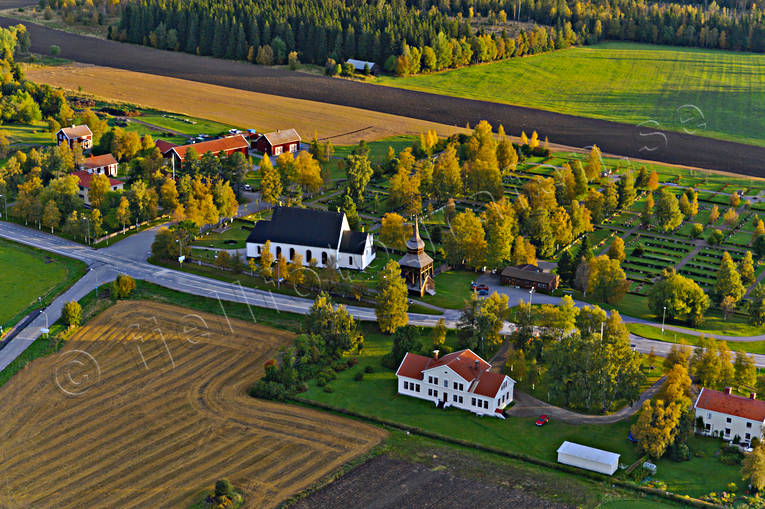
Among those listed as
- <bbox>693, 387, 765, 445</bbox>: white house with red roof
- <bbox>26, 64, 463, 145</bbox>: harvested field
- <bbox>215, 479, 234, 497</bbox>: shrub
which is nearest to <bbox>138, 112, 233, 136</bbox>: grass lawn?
<bbox>26, 64, 463, 145</bbox>: harvested field

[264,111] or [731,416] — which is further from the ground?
[264,111]

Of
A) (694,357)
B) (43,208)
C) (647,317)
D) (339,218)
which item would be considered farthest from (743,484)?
(43,208)

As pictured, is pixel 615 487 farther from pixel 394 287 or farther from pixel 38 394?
pixel 38 394

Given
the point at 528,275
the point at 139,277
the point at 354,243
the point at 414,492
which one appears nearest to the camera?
the point at 414,492

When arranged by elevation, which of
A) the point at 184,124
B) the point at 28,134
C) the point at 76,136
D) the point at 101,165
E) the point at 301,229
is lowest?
the point at 28,134

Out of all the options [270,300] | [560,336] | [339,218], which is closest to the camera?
[560,336]

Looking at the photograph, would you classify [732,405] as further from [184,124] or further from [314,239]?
[184,124]

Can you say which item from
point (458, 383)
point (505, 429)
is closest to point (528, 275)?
point (458, 383)
